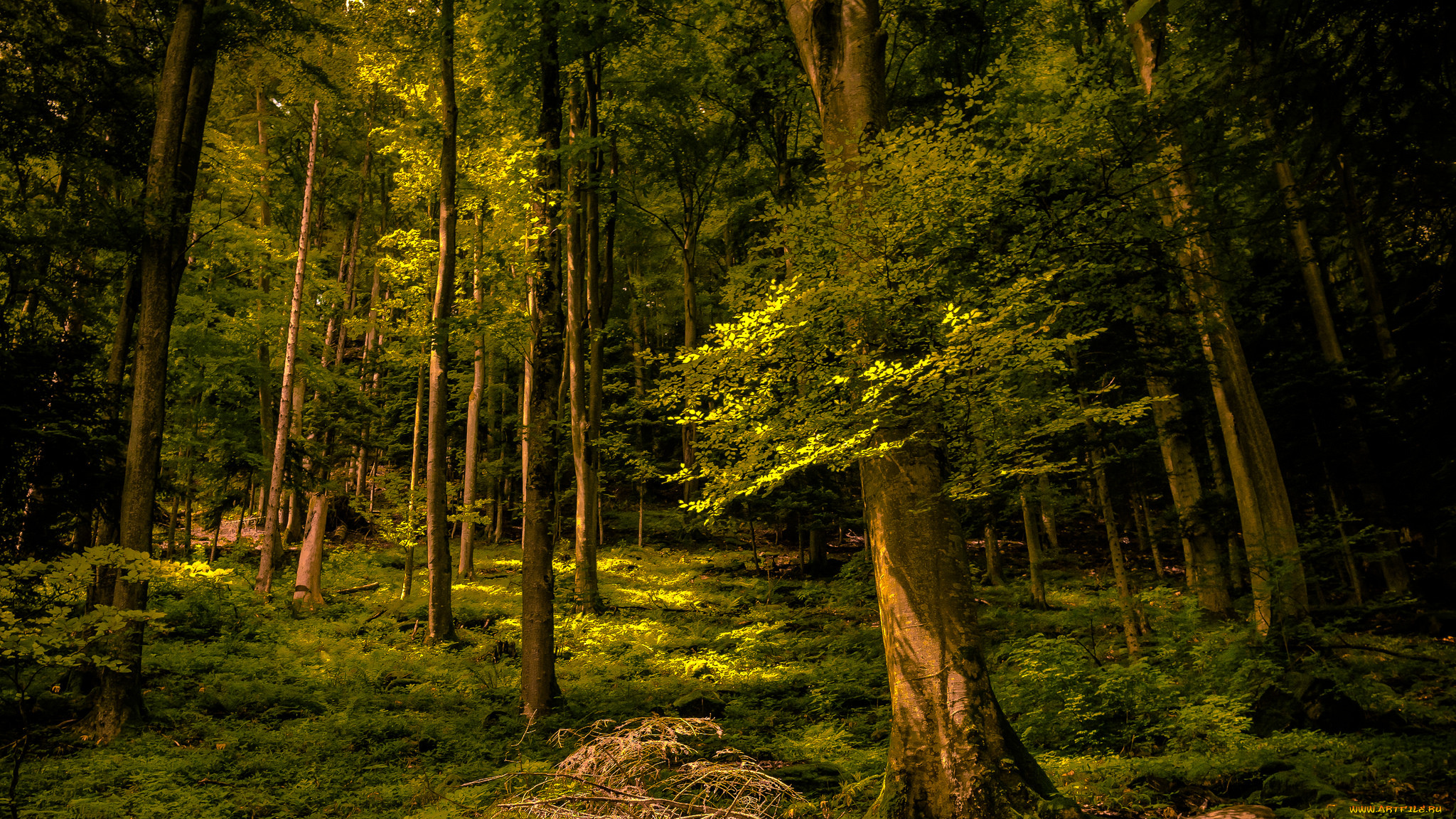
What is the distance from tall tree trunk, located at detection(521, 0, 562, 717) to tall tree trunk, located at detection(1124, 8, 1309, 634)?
25.3 ft

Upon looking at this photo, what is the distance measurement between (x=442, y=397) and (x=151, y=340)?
4.61 meters

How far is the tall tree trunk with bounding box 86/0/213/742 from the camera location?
7.53 m

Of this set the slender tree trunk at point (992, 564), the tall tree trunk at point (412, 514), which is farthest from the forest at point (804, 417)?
the slender tree trunk at point (992, 564)

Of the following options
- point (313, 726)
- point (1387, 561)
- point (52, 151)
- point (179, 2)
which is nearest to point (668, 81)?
point (179, 2)

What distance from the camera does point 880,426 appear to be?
16.9ft

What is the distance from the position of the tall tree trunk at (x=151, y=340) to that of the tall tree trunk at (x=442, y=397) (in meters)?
3.85

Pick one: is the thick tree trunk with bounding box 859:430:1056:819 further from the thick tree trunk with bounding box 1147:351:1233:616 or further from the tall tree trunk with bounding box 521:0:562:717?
the thick tree trunk with bounding box 1147:351:1233:616

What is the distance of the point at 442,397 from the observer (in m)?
12.3

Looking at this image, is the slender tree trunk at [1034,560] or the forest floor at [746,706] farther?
the slender tree trunk at [1034,560]

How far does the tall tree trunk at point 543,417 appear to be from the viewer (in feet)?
27.9

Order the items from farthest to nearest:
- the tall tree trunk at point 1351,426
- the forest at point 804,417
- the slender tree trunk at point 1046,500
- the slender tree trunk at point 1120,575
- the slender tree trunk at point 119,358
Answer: the tall tree trunk at point 1351,426
the slender tree trunk at point 119,358
the slender tree trunk at point 1120,575
the slender tree trunk at point 1046,500
the forest at point 804,417

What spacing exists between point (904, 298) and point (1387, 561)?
12456mm

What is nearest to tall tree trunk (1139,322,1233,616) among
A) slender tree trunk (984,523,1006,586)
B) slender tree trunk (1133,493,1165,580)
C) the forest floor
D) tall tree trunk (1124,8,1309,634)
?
slender tree trunk (1133,493,1165,580)

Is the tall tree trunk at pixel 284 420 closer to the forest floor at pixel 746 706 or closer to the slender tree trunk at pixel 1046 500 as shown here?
the forest floor at pixel 746 706
